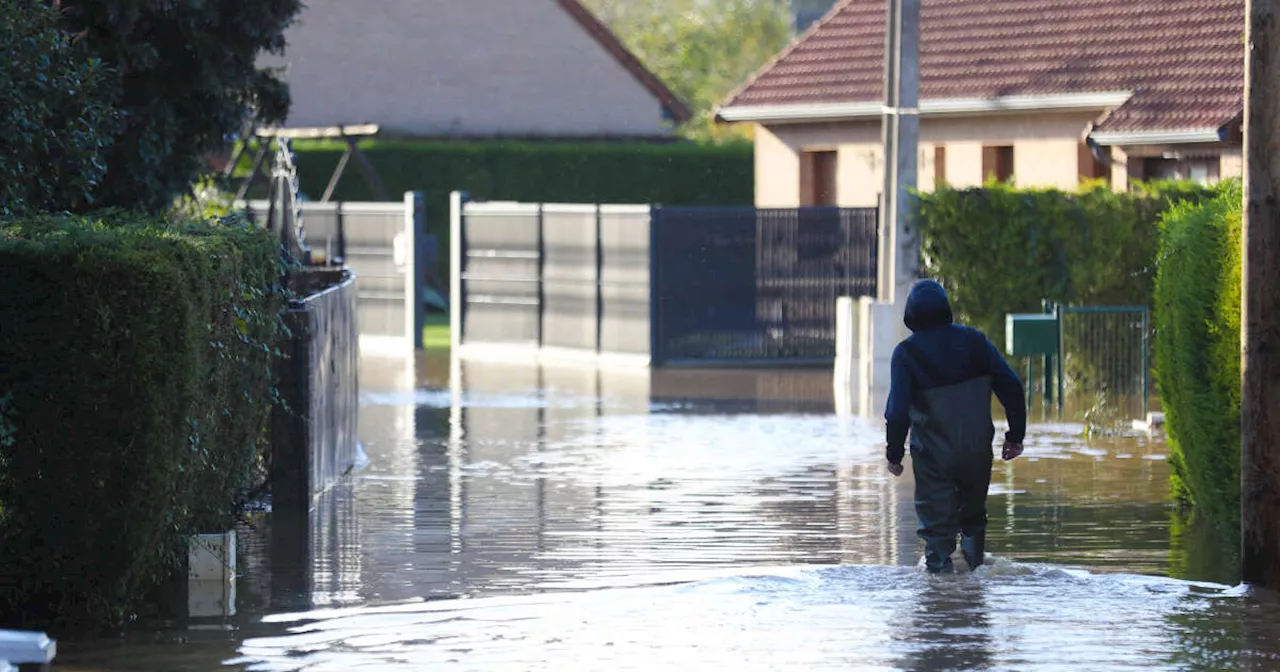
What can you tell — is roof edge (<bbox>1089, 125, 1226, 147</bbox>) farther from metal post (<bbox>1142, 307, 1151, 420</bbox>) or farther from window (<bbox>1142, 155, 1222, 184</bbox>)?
metal post (<bbox>1142, 307, 1151, 420</bbox>)

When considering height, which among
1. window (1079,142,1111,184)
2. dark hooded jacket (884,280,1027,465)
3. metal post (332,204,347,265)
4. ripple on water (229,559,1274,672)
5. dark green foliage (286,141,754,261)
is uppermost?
dark green foliage (286,141,754,261)

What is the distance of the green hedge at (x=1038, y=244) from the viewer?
2364 cm

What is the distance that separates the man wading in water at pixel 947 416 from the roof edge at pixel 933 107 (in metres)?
19.1

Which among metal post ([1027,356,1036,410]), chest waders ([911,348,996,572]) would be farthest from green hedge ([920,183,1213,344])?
chest waders ([911,348,996,572])

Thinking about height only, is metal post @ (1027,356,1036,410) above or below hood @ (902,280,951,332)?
below

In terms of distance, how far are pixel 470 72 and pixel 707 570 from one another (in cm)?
3589

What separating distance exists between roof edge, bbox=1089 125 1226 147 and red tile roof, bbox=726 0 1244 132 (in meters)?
0.11

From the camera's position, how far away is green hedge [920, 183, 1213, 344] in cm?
2364

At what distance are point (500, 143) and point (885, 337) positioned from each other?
21.7m

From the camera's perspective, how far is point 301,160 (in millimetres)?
42281

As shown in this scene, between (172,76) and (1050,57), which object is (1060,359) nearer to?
(172,76)

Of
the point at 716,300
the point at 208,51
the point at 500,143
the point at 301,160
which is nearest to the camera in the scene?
the point at 208,51

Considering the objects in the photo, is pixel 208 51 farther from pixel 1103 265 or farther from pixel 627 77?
pixel 627 77

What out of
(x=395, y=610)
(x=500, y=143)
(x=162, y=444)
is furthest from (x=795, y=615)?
(x=500, y=143)
